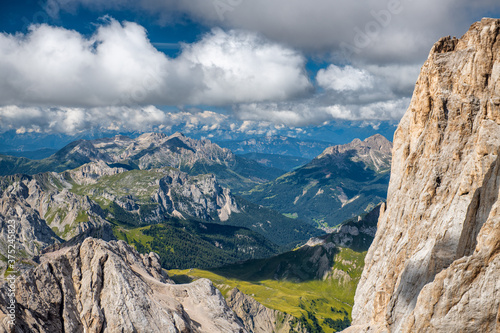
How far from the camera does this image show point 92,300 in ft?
226

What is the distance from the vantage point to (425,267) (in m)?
41.2

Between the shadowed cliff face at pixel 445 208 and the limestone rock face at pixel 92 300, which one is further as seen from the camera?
the limestone rock face at pixel 92 300

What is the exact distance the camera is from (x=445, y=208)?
46.6 metres

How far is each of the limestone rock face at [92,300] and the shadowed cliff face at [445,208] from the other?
41494 millimetres

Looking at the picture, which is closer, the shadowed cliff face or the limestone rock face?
the shadowed cliff face

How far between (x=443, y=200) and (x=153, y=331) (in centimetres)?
5929

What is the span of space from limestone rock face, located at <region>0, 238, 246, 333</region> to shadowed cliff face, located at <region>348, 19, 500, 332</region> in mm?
41494

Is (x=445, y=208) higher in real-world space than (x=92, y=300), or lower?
higher

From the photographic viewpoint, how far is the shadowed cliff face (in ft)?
88.6

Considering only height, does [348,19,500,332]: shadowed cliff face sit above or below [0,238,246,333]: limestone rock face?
above

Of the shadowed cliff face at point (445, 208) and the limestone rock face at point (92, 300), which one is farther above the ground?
the shadowed cliff face at point (445, 208)

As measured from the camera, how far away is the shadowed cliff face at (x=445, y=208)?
88.6 feet

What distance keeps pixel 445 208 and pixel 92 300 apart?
68.4 metres

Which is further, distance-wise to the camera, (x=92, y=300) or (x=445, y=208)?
(x=92, y=300)
